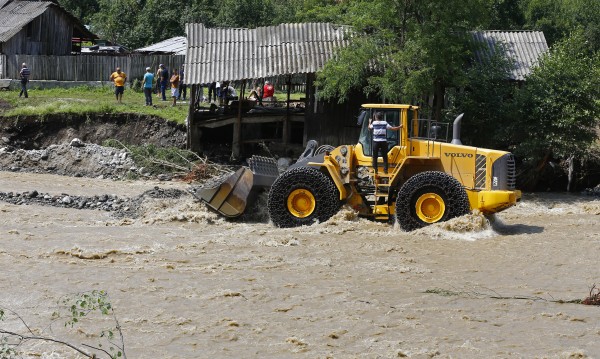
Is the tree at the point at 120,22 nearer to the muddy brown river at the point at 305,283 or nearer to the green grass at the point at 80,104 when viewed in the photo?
the green grass at the point at 80,104

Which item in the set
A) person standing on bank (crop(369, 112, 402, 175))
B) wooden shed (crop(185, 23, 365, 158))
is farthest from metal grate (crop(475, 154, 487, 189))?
wooden shed (crop(185, 23, 365, 158))

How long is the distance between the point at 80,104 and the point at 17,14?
41.2 feet

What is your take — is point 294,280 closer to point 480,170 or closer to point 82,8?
point 480,170

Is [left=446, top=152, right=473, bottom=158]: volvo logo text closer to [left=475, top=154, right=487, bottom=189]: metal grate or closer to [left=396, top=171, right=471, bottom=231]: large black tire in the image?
[left=475, top=154, right=487, bottom=189]: metal grate

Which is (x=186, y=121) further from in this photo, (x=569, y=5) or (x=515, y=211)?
(x=569, y=5)

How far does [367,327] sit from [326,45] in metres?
16.0

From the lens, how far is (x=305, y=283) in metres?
15.2

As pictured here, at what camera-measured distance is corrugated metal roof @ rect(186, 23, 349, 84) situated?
27.6 meters

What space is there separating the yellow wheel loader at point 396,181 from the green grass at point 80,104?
11.5 metres

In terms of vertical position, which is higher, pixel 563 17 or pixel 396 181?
pixel 563 17

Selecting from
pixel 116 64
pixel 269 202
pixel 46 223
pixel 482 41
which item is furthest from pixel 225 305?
pixel 116 64

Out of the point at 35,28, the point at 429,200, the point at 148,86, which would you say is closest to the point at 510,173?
the point at 429,200

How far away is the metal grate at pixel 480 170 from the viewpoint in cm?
1866

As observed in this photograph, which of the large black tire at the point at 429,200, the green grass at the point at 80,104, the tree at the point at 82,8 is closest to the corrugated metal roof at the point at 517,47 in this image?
the green grass at the point at 80,104
